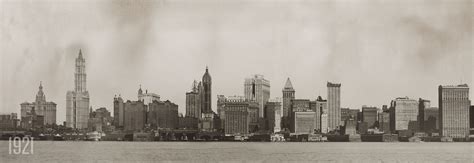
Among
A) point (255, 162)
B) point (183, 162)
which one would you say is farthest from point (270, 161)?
point (183, 162)

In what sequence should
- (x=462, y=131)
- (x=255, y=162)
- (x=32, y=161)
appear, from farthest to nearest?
1. (x=462, y=131)
2. (x=255, y=162)
3. (x=32, y=161)

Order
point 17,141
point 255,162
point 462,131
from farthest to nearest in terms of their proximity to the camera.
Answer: point 462,131 < point 17,141 < point 255,162

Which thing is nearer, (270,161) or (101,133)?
(270,161)

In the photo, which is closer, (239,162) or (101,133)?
(239,162)

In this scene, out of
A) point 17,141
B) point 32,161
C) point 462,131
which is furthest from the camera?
point 462,131

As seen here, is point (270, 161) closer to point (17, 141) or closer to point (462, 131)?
point (17, 141)

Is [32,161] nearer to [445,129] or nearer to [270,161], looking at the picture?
[270,161]

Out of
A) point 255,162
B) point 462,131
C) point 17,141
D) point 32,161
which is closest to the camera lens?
point 32,161

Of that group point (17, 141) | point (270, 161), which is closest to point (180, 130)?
point (17, 141)
